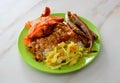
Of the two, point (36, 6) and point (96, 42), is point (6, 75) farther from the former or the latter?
point (36, 6)

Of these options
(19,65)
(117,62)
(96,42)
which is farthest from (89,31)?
(19,65)

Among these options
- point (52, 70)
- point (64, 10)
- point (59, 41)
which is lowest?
point (52, 70)

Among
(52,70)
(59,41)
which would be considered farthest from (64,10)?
(52,70)

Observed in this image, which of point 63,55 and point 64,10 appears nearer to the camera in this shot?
point 63,55

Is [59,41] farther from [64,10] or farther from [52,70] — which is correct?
[64,10]
